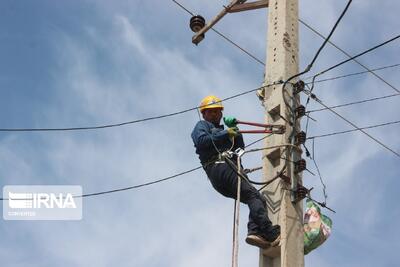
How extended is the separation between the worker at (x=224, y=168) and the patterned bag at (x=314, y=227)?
0.35 meters

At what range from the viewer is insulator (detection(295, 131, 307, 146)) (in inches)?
222

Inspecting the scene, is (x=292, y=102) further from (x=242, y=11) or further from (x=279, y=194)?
(x=242, y=11)

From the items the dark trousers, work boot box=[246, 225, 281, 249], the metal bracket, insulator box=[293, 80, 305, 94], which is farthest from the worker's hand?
the metal bracket

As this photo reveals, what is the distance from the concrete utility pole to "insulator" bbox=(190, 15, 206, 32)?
92 centimetres

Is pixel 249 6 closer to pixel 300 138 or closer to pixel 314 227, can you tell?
pixel 300 138

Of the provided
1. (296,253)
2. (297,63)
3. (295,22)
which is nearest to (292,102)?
(297,63)

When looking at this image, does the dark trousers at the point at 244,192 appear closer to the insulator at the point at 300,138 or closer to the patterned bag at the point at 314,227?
the patterned bag at the point at 314,227

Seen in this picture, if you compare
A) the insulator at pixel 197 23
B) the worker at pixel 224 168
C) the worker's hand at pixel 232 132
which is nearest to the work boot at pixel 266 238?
the worker at pixel 224 168

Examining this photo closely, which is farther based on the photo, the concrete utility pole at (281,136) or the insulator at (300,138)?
the insulator at (300,138)

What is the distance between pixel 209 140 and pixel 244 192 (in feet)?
1.73

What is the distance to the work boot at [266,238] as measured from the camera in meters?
5.30

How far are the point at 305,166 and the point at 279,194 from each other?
309 millimetres

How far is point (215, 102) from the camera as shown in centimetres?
634

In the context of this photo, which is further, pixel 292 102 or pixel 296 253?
pixel 292 102
